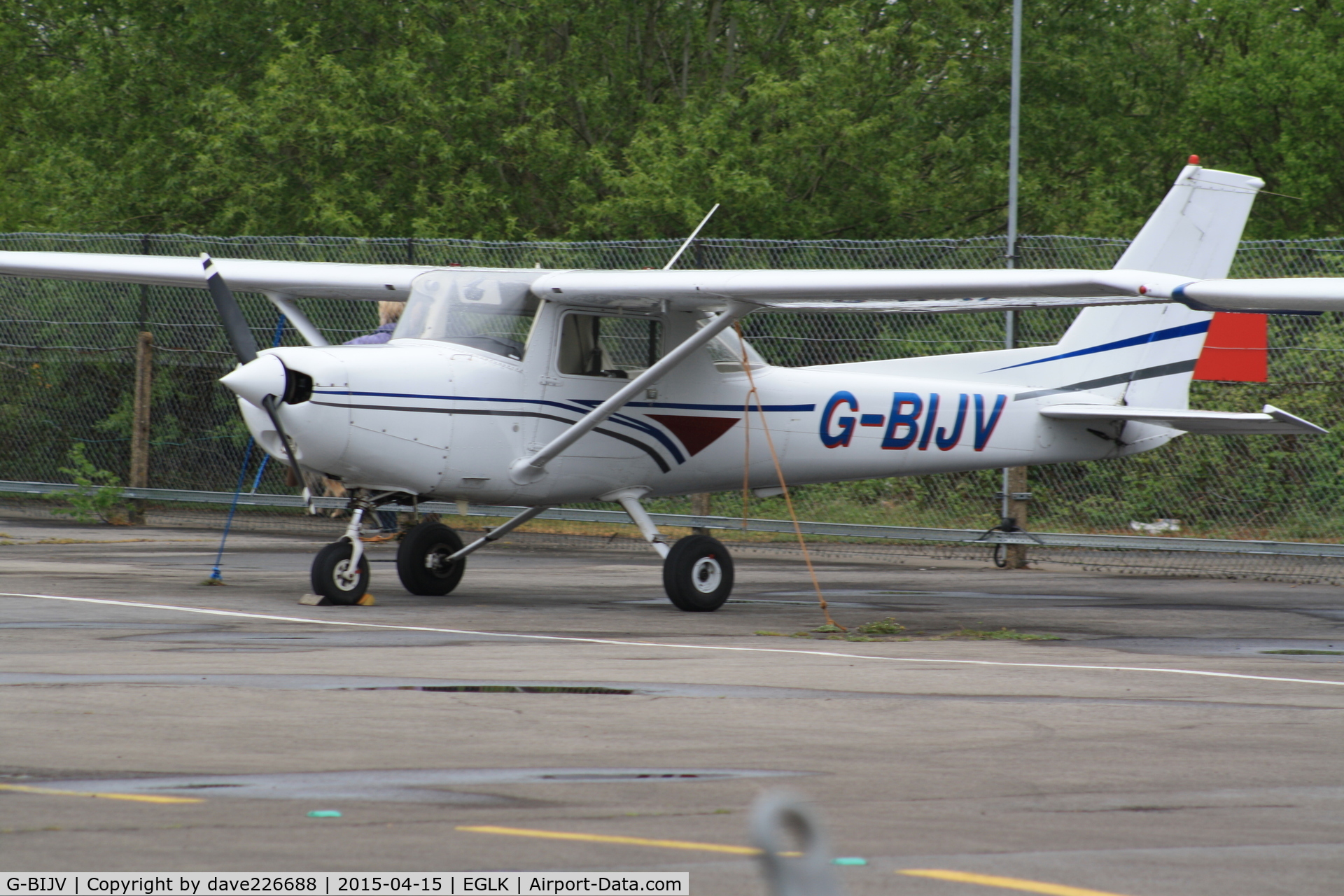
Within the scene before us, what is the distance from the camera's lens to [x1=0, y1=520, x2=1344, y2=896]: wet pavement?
14.0ft

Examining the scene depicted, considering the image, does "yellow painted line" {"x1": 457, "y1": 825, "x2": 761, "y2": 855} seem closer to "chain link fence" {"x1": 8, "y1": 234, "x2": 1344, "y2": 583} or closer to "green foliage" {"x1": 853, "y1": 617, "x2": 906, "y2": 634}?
"green foliage" {"x1": 853, "y1": 617, "x2": 906, "y2": 634}

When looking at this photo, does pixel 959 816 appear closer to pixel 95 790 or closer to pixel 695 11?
pixel 95 790

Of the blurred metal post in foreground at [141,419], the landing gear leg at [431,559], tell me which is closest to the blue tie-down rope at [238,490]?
the blurred metal post in foreground at [141,419]

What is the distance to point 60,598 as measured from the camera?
11102mm

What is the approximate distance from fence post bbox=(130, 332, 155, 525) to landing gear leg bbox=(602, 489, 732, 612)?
9144 millimetres

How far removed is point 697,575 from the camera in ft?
38.1

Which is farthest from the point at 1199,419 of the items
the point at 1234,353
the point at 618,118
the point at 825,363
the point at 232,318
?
the point at 618,118

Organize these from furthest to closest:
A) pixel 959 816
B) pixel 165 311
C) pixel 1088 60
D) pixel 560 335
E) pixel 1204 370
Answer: pixel 1088 60
pixel 165 311
pixel 1204 370
pixel 560 335
pixel 959 816

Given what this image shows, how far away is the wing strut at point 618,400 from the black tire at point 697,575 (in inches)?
42.7

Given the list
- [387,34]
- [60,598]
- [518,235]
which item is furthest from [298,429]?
[387,34]

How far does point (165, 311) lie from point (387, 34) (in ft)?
39.1

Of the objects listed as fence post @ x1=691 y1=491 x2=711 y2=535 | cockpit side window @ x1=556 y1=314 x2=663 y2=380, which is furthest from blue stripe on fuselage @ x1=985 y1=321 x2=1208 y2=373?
fence post @ x1=691 y1=491 x2=711 y2=535

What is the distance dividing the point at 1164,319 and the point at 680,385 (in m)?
4.56

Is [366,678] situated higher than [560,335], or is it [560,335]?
[560,335]
